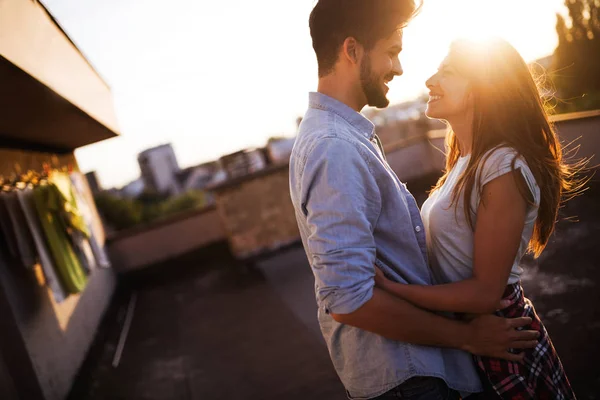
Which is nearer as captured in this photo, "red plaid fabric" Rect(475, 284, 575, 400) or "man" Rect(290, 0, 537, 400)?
"man" Rect(290, 0, 537, 400)

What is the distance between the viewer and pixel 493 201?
1.14m

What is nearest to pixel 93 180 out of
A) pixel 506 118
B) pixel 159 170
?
pixel 159 170

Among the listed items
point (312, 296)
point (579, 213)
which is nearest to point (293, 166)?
point (312, 296)

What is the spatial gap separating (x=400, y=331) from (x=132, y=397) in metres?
3.79

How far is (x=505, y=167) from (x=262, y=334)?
12.3 ft

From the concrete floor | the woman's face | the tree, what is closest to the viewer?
the woman's face

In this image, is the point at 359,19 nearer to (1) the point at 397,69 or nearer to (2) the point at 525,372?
(1) the point at 397,69

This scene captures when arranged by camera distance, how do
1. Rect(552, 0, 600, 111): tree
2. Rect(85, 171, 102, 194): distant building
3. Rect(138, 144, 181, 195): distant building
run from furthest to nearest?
1. Rect(138, 144, 181, 195): distant building
2. Rect(85, 171, 102, 194): distant building
3. Rect(552, 0, 600, 111): tree

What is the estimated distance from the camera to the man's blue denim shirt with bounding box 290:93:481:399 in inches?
36.9

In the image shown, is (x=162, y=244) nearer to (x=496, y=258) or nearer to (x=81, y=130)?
(x=81, y=130)

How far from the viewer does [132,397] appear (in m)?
3.92

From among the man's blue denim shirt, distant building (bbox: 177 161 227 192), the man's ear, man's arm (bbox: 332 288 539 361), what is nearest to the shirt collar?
the man's blue denim shirt

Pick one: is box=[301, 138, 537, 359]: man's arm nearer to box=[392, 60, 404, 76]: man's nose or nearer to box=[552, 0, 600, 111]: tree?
box=[392, 60, 404, 76]: man's nose

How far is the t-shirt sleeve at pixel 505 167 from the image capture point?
1141 millimetres
